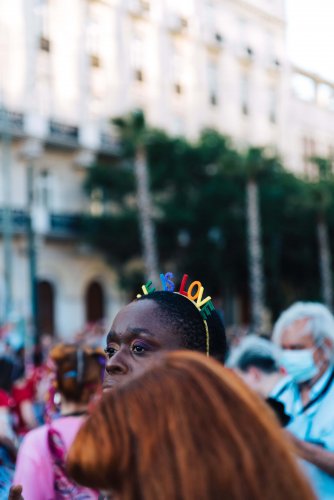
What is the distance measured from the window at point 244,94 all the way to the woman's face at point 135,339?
1702 inches

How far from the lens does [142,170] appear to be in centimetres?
3078

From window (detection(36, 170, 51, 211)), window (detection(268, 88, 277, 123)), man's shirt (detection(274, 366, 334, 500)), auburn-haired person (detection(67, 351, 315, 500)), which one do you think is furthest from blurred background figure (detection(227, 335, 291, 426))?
window (detection(268, 88, 277, 123))

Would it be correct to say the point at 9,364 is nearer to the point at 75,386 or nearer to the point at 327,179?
the point at 75,386

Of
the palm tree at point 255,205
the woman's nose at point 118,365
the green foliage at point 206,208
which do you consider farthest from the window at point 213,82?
the woman's nose at point 118,365

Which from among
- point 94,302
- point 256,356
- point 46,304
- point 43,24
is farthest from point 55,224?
point 256,356

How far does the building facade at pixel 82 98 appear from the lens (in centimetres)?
3191

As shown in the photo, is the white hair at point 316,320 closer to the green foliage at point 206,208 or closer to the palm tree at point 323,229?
the green foliage at point 206,208

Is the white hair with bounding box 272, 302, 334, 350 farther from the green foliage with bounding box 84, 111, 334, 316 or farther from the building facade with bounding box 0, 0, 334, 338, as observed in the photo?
the green foliage with bounding box 84, 111, 334, 316

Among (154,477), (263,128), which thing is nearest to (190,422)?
(154,477)

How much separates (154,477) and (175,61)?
Result: 132ft

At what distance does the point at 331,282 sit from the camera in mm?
38375

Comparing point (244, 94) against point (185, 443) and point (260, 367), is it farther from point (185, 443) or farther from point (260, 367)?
point (185, 443)

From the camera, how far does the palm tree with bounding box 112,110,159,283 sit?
3061 cm

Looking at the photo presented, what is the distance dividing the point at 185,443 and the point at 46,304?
1272 inches
